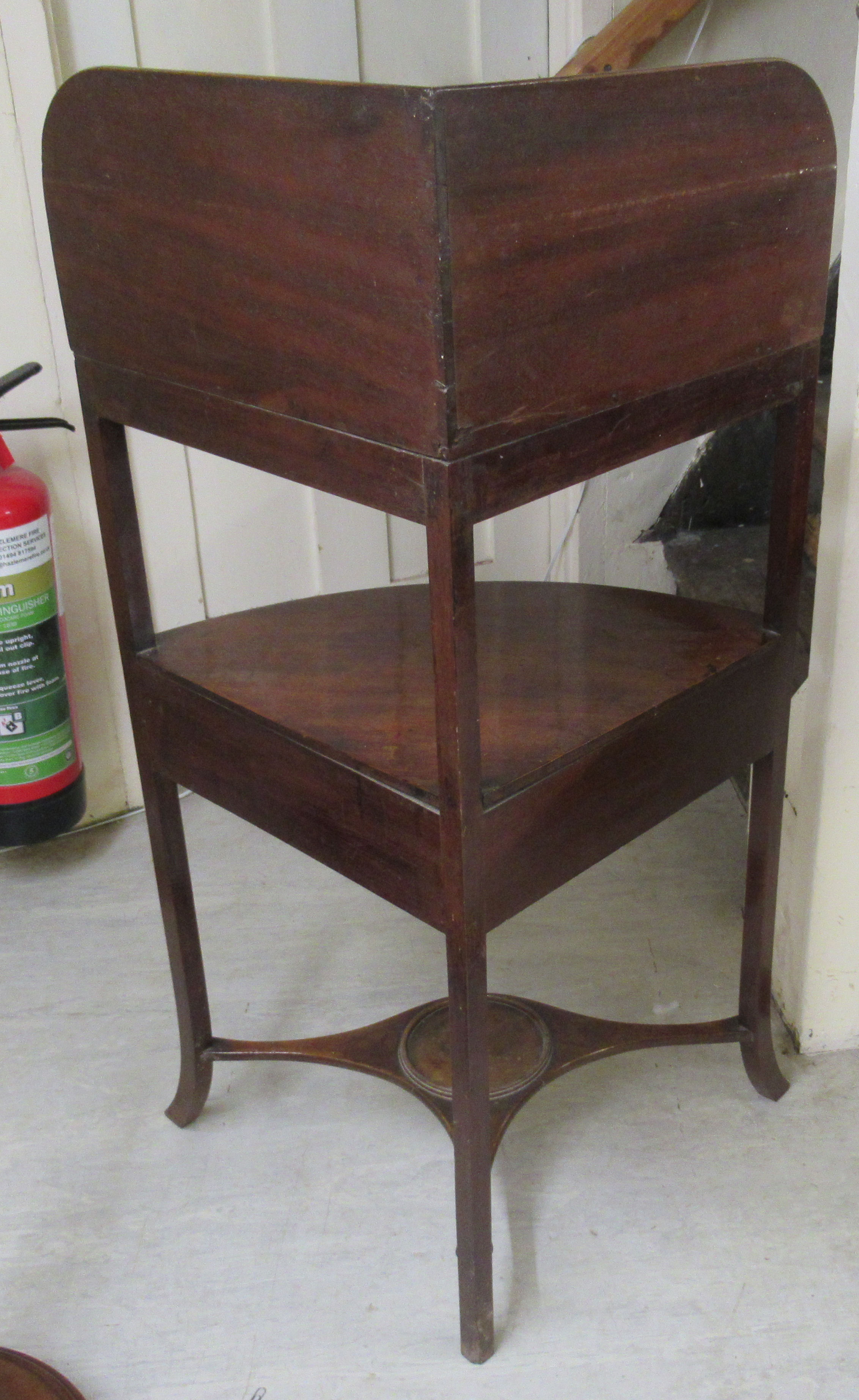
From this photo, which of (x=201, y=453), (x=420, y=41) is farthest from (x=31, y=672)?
(x=420, y=41)

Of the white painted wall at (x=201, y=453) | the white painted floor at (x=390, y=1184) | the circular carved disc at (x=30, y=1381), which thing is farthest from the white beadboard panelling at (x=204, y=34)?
the circular carved disc at (x=30, y=1381)

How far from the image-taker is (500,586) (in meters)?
1.35

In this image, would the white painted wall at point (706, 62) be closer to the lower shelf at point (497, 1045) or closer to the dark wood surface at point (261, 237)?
the dark wood surface at point (261, 237)

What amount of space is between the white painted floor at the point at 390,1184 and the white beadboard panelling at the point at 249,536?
511 mm

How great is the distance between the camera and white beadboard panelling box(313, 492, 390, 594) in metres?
2.06

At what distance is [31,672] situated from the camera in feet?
5.67

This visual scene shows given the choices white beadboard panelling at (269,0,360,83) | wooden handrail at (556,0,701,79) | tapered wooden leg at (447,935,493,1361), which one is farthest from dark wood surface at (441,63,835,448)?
white beadboard panelling at (269,0,360,83)

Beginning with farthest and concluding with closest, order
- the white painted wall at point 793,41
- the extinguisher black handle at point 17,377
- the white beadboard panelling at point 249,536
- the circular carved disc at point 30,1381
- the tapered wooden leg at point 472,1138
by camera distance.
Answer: the white beadboard panelling at point 249,536 → the white painted wall at point 793,41 → the extinguisher black handle at point 17,377 → the circular carved disc at point 30,1381 → the tapered wooden leg at point 472,1138

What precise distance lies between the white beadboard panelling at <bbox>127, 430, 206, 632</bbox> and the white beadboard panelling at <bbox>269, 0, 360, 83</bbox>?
21.9 inches

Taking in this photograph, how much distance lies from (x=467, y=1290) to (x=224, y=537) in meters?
1.21

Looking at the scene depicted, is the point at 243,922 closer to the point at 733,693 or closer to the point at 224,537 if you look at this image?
A: the point at 224,537

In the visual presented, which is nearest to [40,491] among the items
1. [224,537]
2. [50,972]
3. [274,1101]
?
[224,537]

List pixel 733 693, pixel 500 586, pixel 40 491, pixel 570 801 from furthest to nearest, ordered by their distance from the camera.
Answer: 1. pixel 40 491
2. pixel 500 586
3. pixel 733 693
4. pixel 570 801

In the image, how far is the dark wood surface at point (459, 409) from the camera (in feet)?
2.53
